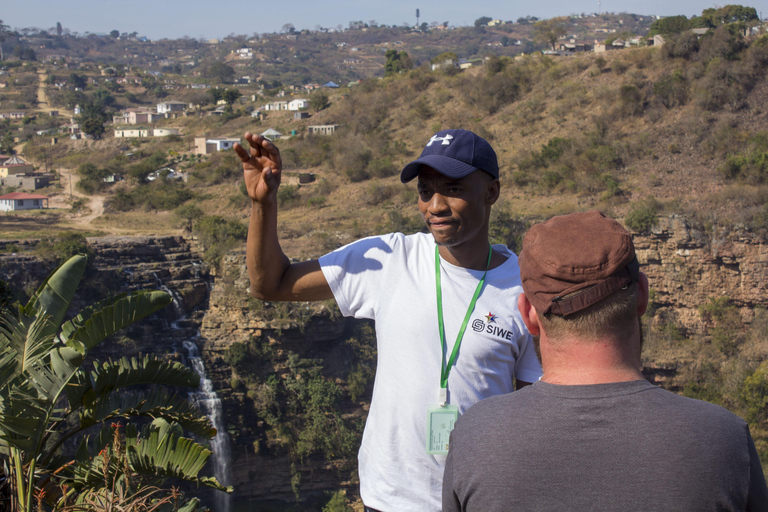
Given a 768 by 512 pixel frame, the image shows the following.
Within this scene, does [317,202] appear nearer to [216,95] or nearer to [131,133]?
[131,133]

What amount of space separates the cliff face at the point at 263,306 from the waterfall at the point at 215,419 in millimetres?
163

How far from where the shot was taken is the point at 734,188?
1820cm

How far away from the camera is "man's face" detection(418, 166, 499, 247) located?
5.45 feet

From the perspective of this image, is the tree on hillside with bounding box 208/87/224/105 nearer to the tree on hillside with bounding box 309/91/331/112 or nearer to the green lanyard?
the tree on hillside with bounding box 309/91/331/112

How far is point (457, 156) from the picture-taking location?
1.63 meters

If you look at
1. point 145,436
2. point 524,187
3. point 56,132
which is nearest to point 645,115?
point 524,187

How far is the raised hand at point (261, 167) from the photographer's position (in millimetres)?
1575

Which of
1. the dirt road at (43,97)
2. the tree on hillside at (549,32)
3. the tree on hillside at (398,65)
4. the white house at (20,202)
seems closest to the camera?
the white house at (20,202)

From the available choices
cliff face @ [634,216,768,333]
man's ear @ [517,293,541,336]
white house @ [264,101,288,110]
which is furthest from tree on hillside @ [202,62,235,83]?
man's ear @ [517,293,541,336]

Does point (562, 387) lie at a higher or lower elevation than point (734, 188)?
higher

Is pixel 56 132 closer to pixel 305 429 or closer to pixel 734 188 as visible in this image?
pixel 305 429

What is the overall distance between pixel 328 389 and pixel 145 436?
1168cm

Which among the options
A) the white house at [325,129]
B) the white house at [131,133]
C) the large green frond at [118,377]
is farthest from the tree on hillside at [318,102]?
the large green frond at [118,377]

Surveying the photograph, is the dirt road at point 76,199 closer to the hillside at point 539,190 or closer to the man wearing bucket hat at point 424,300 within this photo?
the hillside at point 539,190
